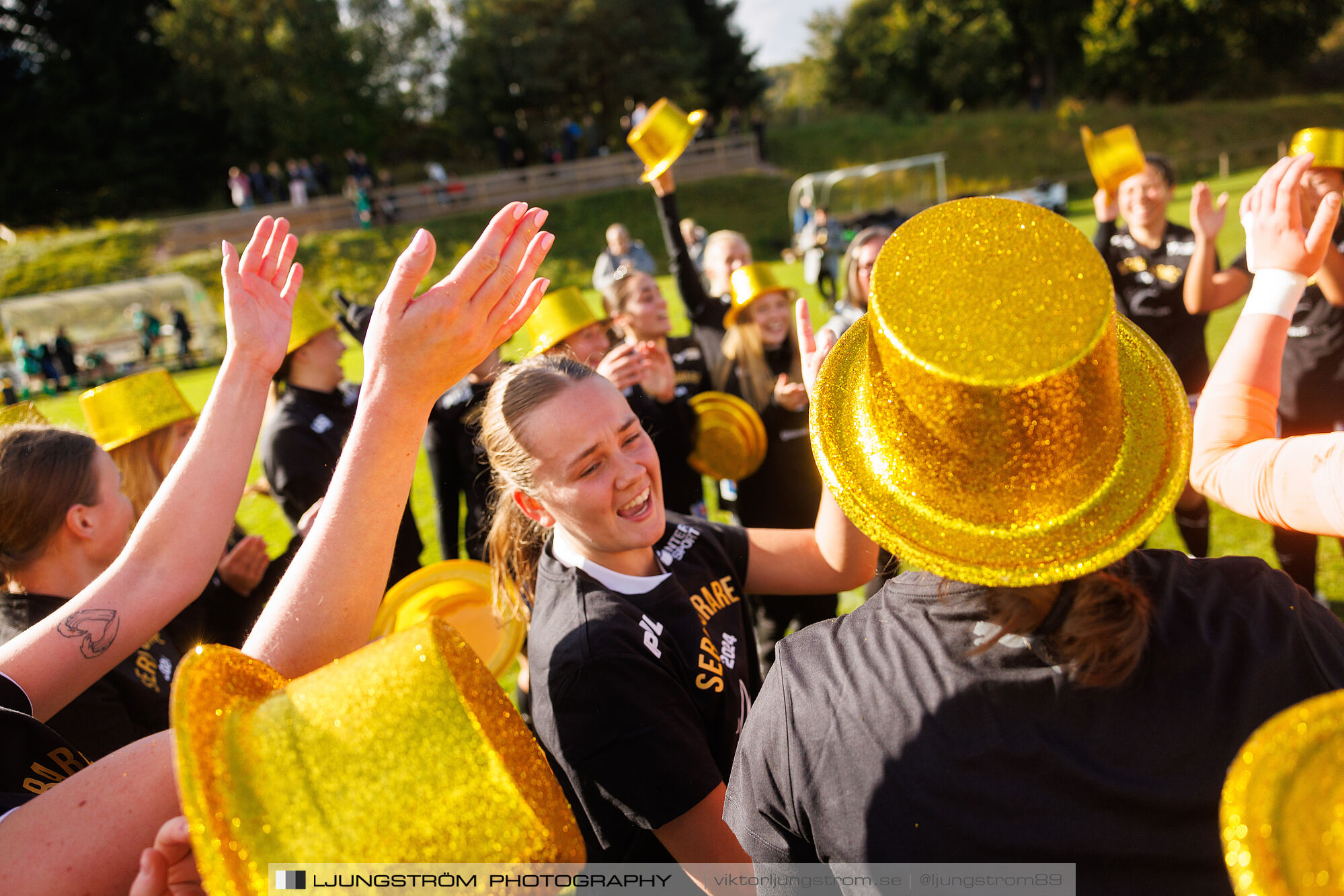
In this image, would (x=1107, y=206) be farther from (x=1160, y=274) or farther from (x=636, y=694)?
(x=636, y=694)

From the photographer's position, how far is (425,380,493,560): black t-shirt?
3719mm

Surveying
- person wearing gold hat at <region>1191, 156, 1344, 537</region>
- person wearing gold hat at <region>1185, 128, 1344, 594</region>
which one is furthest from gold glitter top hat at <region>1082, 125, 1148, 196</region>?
person wearing gold hat at <region>1191, 156, 1344, 537</region>

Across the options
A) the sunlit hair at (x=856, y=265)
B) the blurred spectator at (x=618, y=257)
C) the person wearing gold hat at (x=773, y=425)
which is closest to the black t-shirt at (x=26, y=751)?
the person wearing gold hat at (x=773, y=425)

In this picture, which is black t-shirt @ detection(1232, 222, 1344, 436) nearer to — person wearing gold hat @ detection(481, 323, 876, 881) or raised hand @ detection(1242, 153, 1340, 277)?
raised hand @ detection(1242, 153, 1340, 277)

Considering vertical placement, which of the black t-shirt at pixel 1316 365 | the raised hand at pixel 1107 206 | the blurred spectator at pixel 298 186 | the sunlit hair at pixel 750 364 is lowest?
the black t-shirt at pixel 1316 365

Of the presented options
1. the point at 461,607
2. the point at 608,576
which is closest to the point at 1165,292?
the point at 608,576

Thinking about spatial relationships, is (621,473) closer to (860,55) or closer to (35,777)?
(35,777)

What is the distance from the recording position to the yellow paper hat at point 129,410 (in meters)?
3.30

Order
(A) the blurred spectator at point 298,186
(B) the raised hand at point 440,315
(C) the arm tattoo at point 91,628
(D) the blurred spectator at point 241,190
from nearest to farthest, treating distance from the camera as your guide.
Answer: (B) the raised hand at point 440,315 → (C) the arm tattoo at point 91,628 → (D) the blurred spectator at point 241,190 → (A) the blurred spectator at point 298,186

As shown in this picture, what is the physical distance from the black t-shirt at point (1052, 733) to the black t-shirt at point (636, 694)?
0.50 metres

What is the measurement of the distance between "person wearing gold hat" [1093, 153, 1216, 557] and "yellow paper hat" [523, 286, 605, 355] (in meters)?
3.04

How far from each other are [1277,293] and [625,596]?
1.70 m

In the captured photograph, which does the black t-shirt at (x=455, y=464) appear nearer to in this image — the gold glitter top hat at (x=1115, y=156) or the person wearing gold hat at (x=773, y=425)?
the person wearing gold hat at (x=773, y=425)

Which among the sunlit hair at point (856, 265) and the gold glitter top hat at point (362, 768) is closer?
the gold glitter top hat at point (362, 768)
